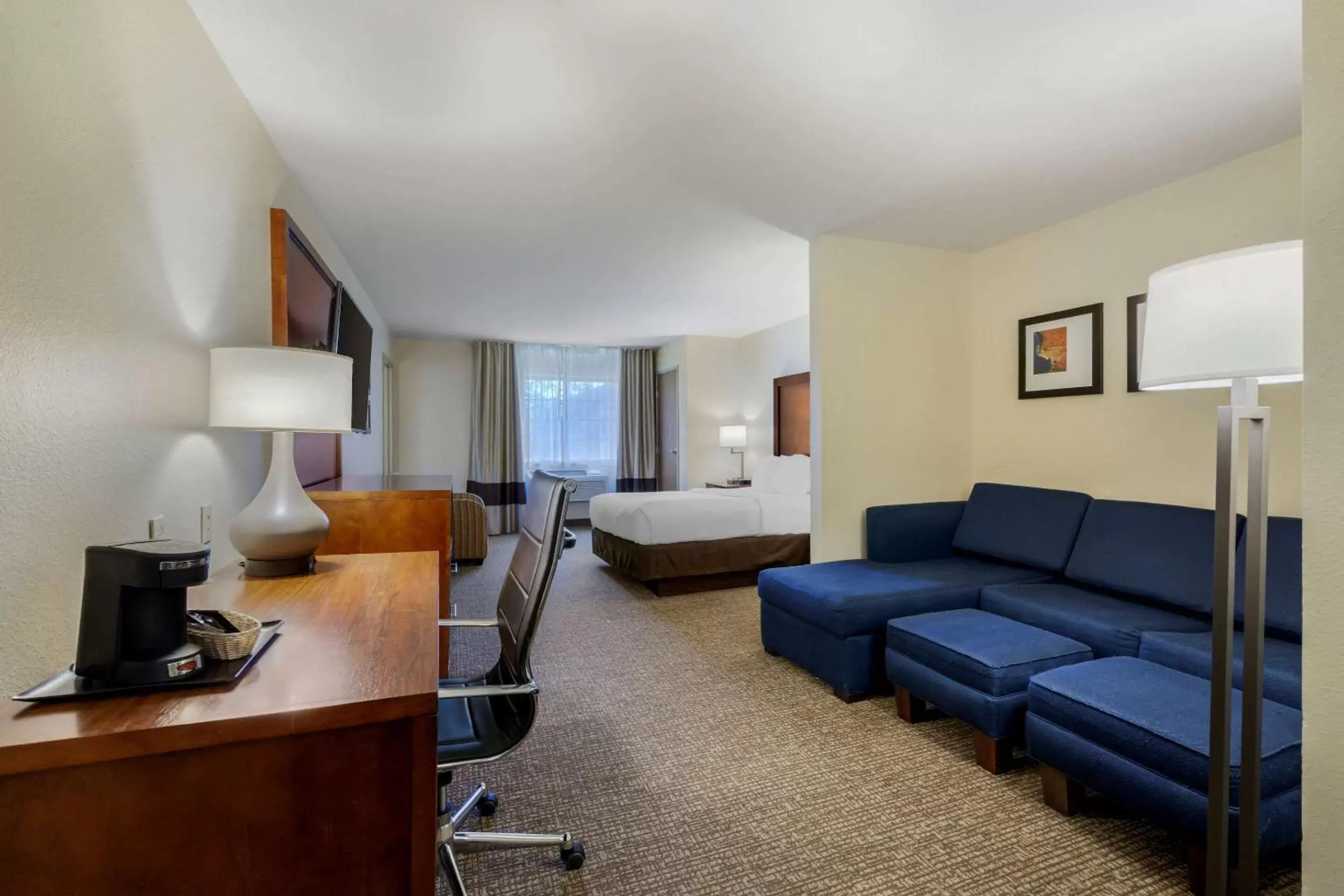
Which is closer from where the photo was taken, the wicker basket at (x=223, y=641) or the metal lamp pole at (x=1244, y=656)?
the wicker basket at (x=223, y=641)

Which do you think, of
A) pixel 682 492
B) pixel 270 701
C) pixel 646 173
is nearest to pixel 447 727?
pixel 270 701

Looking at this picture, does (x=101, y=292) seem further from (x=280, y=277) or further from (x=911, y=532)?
(x=911, y=532)

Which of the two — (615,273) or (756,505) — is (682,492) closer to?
(756,505)

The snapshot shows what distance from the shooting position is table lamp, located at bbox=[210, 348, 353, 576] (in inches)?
58.9

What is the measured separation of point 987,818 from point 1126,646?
0.92 metres

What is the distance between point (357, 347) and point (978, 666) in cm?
348

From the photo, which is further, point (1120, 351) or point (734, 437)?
point (734, 437)

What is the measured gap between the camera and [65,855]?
28.0 inches

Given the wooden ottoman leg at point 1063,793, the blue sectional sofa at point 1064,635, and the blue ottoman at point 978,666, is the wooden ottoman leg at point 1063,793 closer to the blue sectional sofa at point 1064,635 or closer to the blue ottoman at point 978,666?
the blue sectional sofa at point 1064,635

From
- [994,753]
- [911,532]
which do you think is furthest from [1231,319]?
[911,532]

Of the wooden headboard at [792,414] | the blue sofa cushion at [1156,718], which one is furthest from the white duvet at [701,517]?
the blue sofa cushion at [1156,718]

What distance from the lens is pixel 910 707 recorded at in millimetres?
2381

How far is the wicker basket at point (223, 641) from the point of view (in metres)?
0.94

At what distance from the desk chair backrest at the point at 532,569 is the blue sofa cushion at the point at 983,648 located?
1.56 meters
